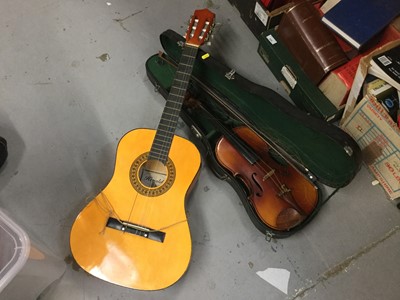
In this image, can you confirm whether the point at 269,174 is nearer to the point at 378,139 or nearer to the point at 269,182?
the point at 269,182

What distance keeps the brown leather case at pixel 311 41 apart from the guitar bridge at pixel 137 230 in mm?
918

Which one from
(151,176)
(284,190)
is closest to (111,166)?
(151,176)

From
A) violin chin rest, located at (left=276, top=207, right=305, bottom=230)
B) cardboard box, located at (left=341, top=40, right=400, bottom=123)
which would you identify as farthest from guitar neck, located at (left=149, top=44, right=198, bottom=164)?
cardboard box, located at (left=341, top=40, right=400, bottom=123)

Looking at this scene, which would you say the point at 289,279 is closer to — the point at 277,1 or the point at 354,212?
the point at 354,212

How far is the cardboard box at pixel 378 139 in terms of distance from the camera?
52.2 inches

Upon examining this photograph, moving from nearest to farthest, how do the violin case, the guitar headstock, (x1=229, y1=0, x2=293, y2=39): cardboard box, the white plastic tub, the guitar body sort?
the white plastic tub, the guitar body, the violin case, the guitar headstock, (x1=229, y1=0, x2=293, y2=39): cardboard box

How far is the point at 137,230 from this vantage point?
4.05 feet

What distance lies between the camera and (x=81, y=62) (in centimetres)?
175

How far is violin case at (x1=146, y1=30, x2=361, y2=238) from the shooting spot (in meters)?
1.31

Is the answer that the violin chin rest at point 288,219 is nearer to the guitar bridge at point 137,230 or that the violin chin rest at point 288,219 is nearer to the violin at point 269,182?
the violin at point 269,182

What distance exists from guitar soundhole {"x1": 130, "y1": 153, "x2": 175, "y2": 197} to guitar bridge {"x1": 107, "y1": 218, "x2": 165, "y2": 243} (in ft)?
0.39

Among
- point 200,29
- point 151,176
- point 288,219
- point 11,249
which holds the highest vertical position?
point 200,29

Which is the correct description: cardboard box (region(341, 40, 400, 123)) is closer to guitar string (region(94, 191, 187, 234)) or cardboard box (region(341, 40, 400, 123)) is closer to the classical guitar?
the classical guitar

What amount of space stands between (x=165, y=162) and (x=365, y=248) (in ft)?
2.93
